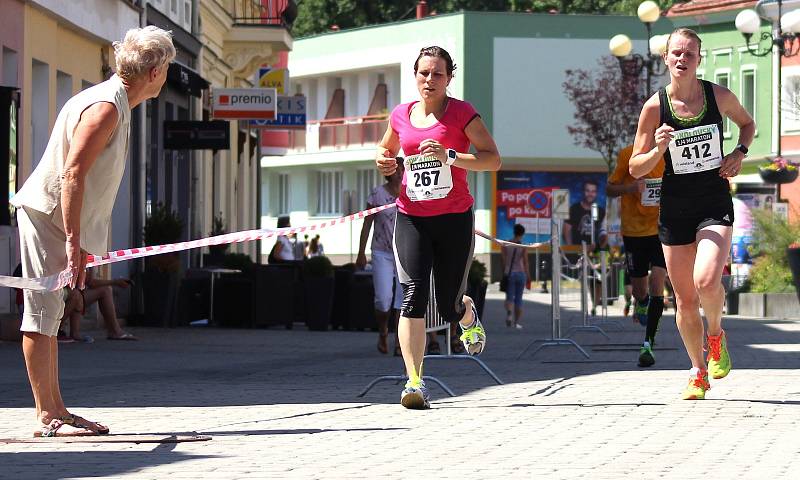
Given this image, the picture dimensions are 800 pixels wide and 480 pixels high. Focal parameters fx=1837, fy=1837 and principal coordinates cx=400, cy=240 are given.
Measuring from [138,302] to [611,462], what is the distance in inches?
679

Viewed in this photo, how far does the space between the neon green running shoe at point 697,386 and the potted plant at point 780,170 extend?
2753 centimetres

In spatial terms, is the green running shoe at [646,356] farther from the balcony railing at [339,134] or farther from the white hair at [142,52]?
the balcony railing at [339,134]

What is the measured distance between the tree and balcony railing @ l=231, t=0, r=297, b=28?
825 inches

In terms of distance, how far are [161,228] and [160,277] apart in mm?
705

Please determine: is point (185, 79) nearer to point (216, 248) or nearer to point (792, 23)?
point (216, 248)

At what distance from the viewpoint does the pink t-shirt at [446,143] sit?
10625mm

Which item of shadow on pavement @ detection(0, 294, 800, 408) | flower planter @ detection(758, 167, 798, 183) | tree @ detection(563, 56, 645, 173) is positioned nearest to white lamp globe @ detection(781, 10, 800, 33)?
flower planter @ detection(758, 167, 798, 183)

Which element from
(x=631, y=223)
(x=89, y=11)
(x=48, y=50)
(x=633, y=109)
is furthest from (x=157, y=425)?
(x=633, y=109)

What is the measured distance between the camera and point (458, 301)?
35.7 ft

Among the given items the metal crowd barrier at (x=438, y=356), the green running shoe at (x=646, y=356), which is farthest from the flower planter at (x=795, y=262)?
the green running shoe at (x=646, y=356)

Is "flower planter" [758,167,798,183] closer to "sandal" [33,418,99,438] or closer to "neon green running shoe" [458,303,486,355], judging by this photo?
"neon green running shoe" [458,303,486,355]

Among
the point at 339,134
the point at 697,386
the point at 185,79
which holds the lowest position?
the point at 697,386

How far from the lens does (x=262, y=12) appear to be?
42.0m

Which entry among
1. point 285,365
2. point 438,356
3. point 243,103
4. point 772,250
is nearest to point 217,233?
point 243,103
